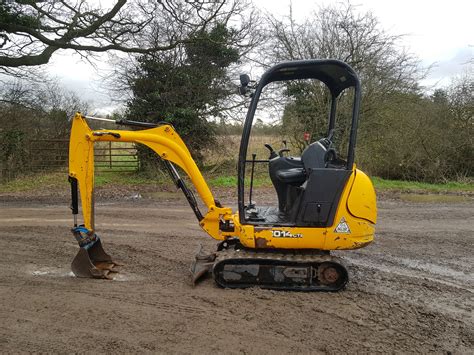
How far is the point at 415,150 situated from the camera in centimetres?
1581

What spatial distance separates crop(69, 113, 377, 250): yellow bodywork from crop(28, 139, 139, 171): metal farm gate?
37.3ft

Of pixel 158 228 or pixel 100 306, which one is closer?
pixel 100 306

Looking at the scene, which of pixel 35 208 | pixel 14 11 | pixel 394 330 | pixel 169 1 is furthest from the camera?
pixel 169 1

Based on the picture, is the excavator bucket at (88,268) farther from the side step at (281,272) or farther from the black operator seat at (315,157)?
the black operator seat at (315,157)

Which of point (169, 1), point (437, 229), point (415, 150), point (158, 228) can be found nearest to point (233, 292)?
point (158, 228)

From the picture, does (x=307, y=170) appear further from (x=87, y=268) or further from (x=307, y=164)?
(x=87, y=268)

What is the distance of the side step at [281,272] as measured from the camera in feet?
14.8

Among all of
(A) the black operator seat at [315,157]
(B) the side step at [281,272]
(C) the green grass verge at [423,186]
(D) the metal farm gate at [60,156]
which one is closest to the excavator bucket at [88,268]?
(B) the side step at [281,272]

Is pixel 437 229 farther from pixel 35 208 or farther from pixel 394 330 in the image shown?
pixel 35 208

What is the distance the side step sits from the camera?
14.8 ft

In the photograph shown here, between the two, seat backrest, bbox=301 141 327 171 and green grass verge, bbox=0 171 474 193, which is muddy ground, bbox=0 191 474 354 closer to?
seat backrest, bbox=301 141 327 171

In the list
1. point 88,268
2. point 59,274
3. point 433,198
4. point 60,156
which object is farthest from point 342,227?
point 60,156

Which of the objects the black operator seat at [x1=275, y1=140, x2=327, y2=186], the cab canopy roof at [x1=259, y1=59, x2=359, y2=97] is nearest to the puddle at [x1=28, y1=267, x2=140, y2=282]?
the black operator seat at [x1=275, y1=140, x2=327, y2=186]

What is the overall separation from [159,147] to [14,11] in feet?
32.6
